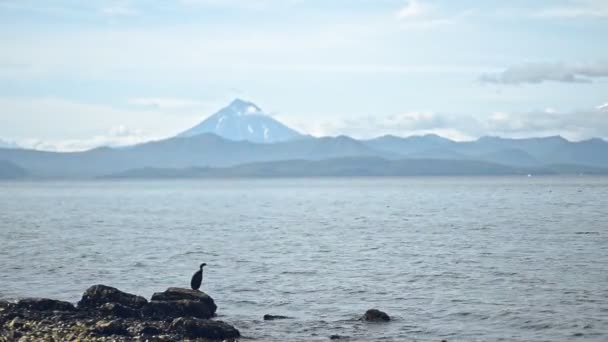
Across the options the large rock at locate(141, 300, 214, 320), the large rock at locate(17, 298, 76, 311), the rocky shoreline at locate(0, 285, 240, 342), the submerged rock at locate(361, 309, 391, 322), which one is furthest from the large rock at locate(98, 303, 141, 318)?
the submerged rock at locate(361, 309, 391, 322)

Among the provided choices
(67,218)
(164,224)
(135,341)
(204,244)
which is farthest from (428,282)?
(67,218)

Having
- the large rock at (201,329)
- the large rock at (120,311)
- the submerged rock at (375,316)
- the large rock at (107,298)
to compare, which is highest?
the large rock at (107,298)

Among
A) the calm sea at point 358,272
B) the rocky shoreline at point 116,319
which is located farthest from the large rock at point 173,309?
the calm sea at point 358,272

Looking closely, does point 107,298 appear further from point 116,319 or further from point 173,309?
point 173,309

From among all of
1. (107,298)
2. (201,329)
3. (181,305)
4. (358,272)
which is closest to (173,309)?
(181,305)

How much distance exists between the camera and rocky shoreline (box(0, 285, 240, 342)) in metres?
26.3

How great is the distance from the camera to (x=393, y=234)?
226ft

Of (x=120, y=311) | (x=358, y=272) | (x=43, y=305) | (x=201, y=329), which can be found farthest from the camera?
(x=358, y=272)

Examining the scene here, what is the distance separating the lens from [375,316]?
101 feet

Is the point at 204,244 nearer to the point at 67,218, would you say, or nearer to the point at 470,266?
the point at 470,266

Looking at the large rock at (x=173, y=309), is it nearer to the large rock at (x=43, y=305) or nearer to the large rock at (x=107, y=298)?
the large rock at (x=107, y=298)

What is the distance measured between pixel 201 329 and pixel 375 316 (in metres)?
7.29

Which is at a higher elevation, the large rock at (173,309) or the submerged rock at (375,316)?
the large rock at (173,309)

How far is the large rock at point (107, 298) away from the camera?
3031 centimetres
